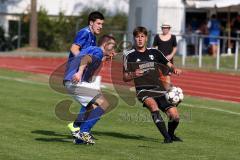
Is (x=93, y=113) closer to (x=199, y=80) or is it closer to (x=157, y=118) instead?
(x=157, y=118)

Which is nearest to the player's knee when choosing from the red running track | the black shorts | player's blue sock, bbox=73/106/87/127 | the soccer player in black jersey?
the soccer player in black jersey

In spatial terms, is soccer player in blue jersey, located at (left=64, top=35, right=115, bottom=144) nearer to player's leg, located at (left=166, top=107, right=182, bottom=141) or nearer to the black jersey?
the black jersey

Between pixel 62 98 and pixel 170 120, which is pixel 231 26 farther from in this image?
pixel 170 120

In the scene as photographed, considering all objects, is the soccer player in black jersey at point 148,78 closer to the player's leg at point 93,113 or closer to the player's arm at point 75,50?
the player's leg at point 93,113

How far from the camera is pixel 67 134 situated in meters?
12.9

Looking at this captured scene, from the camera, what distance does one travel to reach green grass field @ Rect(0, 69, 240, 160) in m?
10.8

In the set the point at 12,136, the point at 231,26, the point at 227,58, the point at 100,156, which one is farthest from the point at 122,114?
the point at 231,26

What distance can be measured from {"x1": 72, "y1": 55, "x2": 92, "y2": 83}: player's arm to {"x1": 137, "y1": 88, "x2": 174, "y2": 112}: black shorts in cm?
108

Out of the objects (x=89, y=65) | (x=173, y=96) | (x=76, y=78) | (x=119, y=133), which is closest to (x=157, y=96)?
(x=173, y=96)

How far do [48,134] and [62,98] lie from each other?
606cm

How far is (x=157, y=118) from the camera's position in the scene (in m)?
12.0

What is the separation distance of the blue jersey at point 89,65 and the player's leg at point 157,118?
38.4 inches

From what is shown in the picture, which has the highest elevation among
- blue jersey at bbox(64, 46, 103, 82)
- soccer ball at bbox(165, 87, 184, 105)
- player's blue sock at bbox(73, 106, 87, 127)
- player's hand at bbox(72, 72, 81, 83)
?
blue jersey at bbox(64, 46, 103, 82)

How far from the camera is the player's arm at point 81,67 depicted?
1126 centimetres
